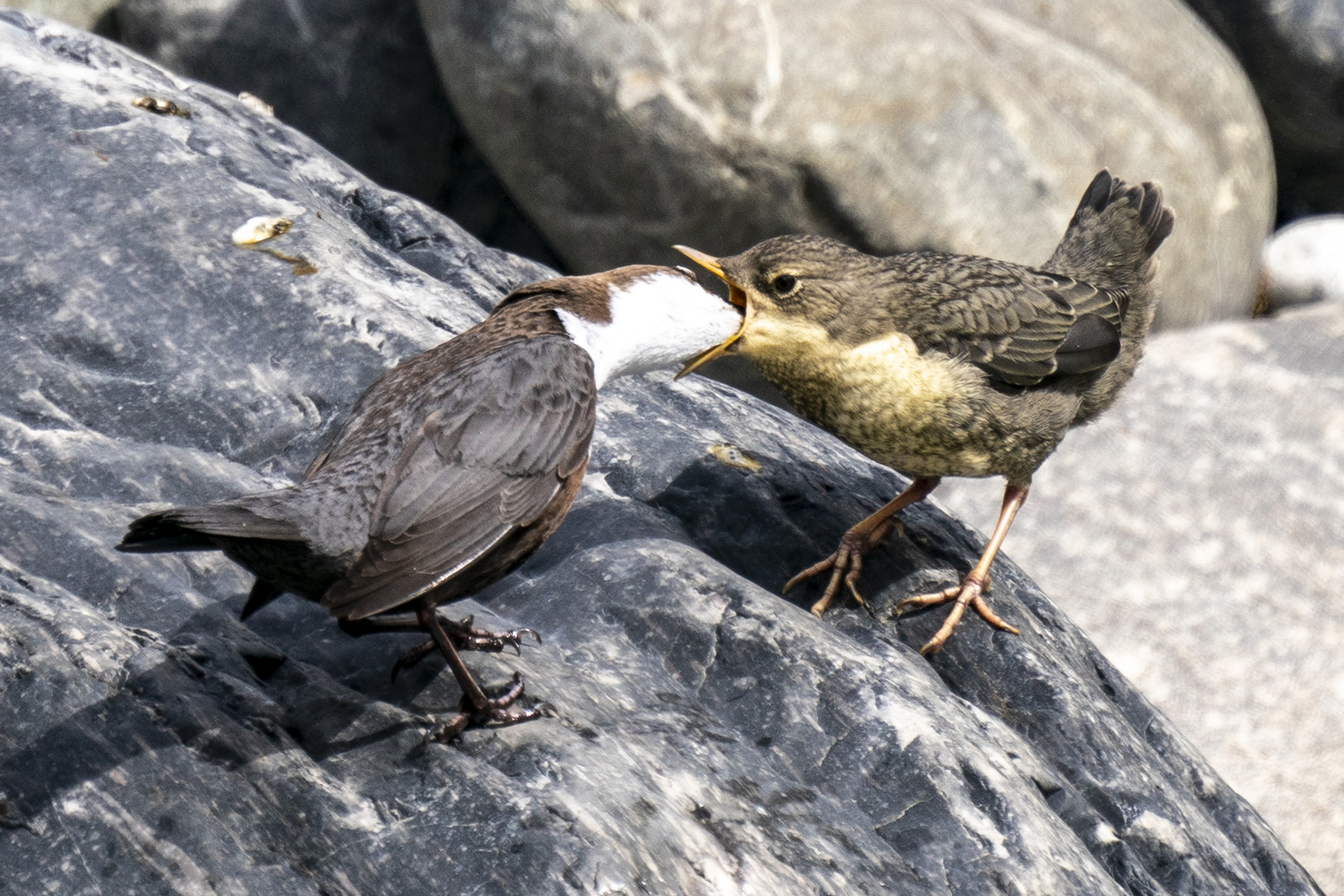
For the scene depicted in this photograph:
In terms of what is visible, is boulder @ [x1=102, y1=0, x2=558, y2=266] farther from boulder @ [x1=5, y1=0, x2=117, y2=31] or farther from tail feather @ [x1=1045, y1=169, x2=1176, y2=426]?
tail feather @ [x1=1045, y1=169, x2=1176, y2=426]

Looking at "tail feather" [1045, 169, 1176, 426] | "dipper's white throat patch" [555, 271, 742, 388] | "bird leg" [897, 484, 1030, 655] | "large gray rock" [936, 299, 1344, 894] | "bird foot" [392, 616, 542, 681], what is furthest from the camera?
"large gray rock" [936, 299, 1344, 894]

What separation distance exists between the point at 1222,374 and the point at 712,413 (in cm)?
405

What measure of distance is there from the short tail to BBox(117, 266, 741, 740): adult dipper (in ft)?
5.74

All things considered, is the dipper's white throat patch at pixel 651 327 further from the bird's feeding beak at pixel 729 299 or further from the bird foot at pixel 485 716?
the bird foot at pixel 485 716

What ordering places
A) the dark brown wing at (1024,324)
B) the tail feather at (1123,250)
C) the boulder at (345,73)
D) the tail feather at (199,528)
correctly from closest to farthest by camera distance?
the tail feather at (199,528), the dark brown wing at (1024,324), the tail feather at (1123,250), the boulder at (345,73)

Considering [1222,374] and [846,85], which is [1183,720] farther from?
[846,85]

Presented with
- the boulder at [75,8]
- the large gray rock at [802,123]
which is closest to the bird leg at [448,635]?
the large gray rock at [802,123]

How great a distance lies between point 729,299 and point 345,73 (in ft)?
14.8

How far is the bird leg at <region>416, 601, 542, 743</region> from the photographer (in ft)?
7.98

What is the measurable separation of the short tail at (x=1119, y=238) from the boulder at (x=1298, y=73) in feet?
14.2

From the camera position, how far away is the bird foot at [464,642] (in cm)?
267

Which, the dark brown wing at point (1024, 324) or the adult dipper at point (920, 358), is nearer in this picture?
the adult dipper at point (920, 358)

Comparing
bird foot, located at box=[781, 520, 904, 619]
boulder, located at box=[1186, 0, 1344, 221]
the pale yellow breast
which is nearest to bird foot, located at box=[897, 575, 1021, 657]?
bird foot, located at box=[781, 520, 904, 619]

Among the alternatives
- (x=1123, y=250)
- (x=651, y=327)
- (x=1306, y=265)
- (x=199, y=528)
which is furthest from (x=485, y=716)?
(x=1306, y=265)
